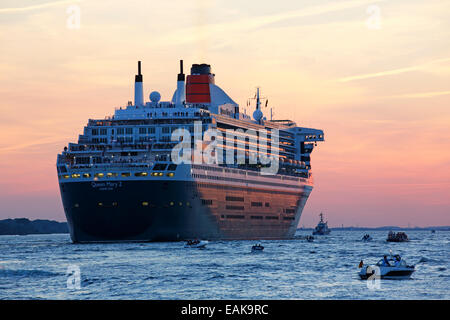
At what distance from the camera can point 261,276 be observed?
207 feet

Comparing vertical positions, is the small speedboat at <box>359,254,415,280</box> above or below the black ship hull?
below

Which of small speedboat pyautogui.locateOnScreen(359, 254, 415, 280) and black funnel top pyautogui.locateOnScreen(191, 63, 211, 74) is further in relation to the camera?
black funnel top pyautogui.locateOnScreen(191, 63, 211, 74)

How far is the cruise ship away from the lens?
101 m

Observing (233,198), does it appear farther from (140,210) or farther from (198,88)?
(198,88)

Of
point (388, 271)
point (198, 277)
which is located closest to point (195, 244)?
point (198, 277)

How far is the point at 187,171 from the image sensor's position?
10469 cm

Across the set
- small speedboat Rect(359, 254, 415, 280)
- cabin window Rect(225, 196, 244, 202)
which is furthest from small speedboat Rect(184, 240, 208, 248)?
small speedboat Rect(359, 254, 415, 280)

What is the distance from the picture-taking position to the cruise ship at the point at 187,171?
101m

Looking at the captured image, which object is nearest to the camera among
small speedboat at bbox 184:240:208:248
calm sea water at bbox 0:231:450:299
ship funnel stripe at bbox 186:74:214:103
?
calm sea water at bbox 0:231:450:299

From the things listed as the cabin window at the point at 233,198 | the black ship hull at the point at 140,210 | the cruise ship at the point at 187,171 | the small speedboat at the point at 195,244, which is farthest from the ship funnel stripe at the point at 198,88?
the small speedboat at the point at 195,244

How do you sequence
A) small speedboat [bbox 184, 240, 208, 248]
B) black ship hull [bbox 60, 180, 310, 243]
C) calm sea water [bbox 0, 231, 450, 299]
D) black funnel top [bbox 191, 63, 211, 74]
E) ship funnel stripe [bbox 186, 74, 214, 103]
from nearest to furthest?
calm sea water [bbox 0, 231, 450, 299], small speedboat [bbox 184, 240, 208, 248], black ship hull [bbox 60, 180, 310, 243], ship funnel stripe [bbox 186, 74, 214, 103], black funnel top [bbox 191, 63, 211, 74]

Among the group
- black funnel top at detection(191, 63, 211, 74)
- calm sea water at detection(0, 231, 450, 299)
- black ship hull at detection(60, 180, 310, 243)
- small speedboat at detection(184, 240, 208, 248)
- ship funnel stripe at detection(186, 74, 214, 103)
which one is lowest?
calm sea water at detection(0, 231, 450, 299)

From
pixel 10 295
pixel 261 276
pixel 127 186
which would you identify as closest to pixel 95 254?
pixel 127 186

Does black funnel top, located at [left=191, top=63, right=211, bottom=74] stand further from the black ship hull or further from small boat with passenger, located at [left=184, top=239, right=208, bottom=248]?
small boat with passenger, located at [left=184, top=239, right=208, bottom=248]
